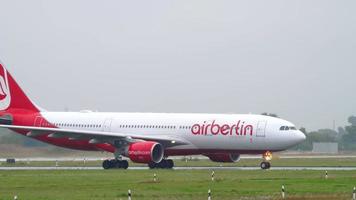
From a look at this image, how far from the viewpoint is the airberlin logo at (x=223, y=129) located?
74188 mm

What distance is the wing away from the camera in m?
75.4

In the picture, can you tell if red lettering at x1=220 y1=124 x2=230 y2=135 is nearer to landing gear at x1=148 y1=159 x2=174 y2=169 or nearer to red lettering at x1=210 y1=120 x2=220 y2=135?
red lettering at x1=210 y1=120 x2=220 y2=135

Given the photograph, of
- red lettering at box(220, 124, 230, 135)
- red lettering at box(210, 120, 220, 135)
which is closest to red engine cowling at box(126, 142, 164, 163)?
red lettering at box(210, 120, 220, 135)

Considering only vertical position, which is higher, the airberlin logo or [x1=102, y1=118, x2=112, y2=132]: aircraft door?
[x1=102, y1=118, x2=112, y2=132]: aircraft door

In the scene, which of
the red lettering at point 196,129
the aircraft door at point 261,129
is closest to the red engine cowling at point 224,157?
the red lettering at point 196,129

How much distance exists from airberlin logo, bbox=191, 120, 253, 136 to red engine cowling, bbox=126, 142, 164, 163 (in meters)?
3.66

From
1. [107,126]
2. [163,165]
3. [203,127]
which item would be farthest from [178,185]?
[107,126]

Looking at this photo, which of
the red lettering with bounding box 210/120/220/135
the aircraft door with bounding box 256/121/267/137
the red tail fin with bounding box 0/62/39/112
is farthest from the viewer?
the red tail fin with bounding box 0/62/39/112

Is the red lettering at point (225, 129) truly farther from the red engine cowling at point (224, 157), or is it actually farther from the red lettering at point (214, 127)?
the red engine cowling at point (224, 157)

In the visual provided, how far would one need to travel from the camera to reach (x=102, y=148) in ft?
260

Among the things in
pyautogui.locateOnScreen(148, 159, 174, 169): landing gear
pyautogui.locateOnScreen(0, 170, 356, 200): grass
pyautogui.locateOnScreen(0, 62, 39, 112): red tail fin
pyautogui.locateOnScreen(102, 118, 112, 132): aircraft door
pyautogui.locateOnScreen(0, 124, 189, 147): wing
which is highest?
pyautogui.locateOnScreen(0, 62, 39, 112): red tail fin

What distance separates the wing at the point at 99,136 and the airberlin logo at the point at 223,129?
1657 mm

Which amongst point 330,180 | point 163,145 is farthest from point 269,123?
point 330,180

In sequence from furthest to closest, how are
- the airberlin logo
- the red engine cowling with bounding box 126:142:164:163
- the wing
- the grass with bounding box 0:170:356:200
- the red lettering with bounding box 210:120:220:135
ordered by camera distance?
the wing < the red lettering with bounding box 210:120:220:135 < the airberlin logo < the red engine cowling with bounding box 126:142:164:163 < the grass with bounding box 0:170:356:200
